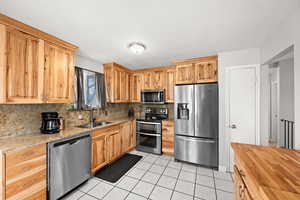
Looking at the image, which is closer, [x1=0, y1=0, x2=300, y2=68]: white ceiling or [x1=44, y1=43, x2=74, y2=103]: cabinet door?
[x1=0, y1=0, x2=300, y2=68]: white ceiling

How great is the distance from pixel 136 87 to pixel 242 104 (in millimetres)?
2781

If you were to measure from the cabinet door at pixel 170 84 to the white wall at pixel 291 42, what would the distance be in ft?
6.30

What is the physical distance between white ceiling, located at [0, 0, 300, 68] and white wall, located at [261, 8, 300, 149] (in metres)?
0.09

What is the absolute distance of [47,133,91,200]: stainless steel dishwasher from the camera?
1588mm

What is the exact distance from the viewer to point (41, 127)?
1911mm

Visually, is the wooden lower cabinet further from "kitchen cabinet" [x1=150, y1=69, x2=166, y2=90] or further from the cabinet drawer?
"kitchen cabinet" [x1=150, y1=69, x2=166, y2=90]

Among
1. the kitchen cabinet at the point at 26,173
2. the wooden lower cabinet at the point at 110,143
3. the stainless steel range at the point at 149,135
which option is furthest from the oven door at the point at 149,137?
the kitchen cabinet at the point at 26,173

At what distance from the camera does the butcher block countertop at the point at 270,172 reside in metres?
0.65

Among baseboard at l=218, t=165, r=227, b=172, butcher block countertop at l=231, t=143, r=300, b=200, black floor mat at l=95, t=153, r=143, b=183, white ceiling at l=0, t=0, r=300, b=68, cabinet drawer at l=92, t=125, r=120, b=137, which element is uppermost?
white ceiling at l=0, t=0, r=300, b=68

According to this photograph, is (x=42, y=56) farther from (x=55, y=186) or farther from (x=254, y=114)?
(x=254, y=114)

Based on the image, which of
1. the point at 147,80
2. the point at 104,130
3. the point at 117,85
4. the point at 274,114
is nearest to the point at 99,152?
the point at 104,130

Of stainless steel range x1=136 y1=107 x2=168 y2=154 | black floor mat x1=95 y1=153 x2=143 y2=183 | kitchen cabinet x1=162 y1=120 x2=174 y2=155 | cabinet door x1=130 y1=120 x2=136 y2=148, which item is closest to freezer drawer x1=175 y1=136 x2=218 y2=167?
kitchen cabinet x1=162 y1=120 x2=174 y2=155

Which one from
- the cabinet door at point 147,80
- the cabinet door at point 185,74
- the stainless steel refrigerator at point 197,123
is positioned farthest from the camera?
the cabinet door at point 147,80

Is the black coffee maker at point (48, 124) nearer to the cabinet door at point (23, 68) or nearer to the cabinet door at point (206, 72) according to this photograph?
the cabinet door at point (23, 68)
